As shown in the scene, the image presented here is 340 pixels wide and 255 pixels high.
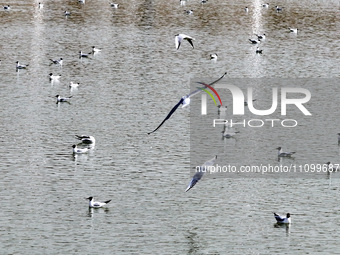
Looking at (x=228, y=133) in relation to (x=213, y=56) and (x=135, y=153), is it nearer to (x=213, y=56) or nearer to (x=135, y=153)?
(x=135, y=153)

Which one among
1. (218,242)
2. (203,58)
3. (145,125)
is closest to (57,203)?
(218,242)

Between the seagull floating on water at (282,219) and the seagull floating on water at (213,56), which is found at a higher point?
the seagull floating on water at (213,56)

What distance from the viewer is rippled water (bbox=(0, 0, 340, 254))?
111 feet

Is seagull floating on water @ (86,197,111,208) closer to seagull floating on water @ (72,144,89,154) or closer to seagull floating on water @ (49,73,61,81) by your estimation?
seagull floating on water @ (72,144,89,154)

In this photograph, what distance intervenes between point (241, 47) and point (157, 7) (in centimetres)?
3022

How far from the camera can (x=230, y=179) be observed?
136 ft

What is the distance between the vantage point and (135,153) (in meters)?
45.4

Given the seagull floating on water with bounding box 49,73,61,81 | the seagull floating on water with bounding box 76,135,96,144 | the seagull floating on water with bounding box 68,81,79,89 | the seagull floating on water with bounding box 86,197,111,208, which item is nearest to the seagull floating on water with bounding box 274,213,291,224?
the seagull floating on water with bounding box 86,197,111,208

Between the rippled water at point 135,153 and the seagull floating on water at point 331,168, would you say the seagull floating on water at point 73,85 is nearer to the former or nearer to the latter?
the rippled water at point 135,153

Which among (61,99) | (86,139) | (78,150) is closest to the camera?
(78,150)

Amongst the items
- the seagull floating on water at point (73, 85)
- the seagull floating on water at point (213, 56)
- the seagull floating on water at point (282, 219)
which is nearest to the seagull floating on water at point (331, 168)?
the seagull floating on water at point (282, 219)

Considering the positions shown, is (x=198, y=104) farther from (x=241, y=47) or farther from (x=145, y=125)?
(x=241, y=47)

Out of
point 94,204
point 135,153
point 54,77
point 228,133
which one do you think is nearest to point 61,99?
point 54,77

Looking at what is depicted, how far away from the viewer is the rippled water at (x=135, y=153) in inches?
1334
